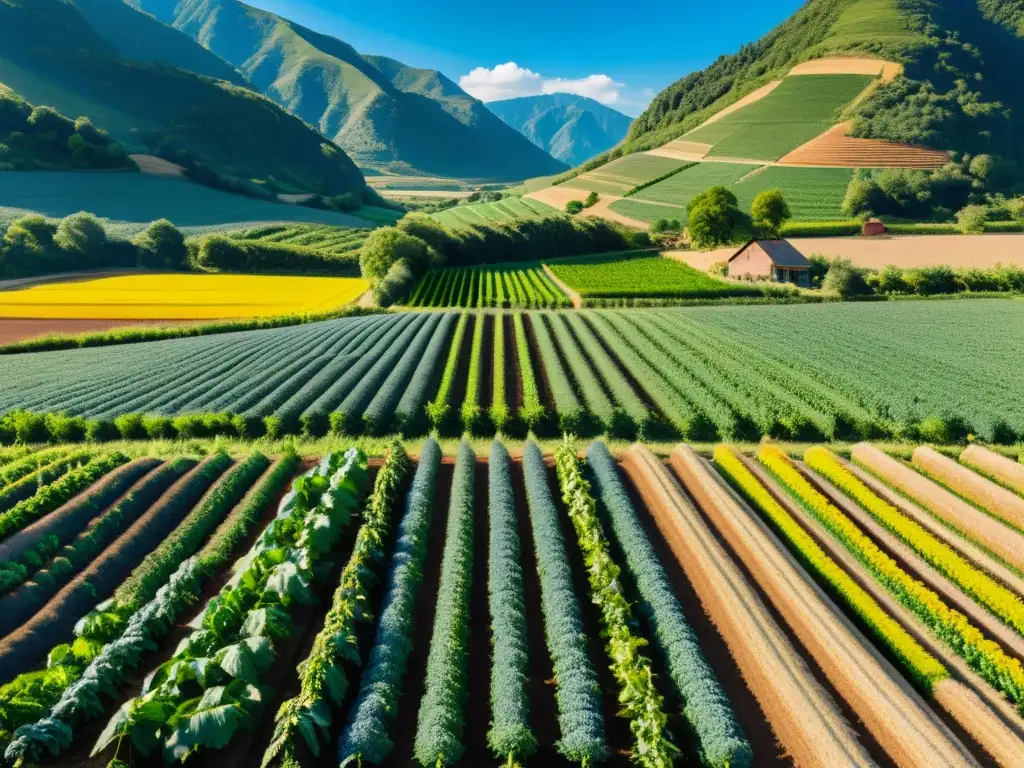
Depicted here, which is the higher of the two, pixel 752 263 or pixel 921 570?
pixel 752 263

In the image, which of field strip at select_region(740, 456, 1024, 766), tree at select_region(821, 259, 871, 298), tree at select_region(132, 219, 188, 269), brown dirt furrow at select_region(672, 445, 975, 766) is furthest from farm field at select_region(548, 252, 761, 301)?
tree at select_region(132, 219, 188, 269)

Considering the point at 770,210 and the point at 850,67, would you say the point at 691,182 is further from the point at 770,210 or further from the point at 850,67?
the point at 850,67

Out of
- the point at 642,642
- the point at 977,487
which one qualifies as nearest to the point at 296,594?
the point at 642,642

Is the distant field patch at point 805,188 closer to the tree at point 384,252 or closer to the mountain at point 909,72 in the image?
the mountain at point 909,72

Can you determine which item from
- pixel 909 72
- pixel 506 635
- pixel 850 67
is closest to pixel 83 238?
pixel 506 635

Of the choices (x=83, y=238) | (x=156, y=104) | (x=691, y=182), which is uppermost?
(x=156, y=104)

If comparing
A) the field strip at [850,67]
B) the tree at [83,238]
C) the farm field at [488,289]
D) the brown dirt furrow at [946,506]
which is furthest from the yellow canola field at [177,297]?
the field strip at [850,67]
